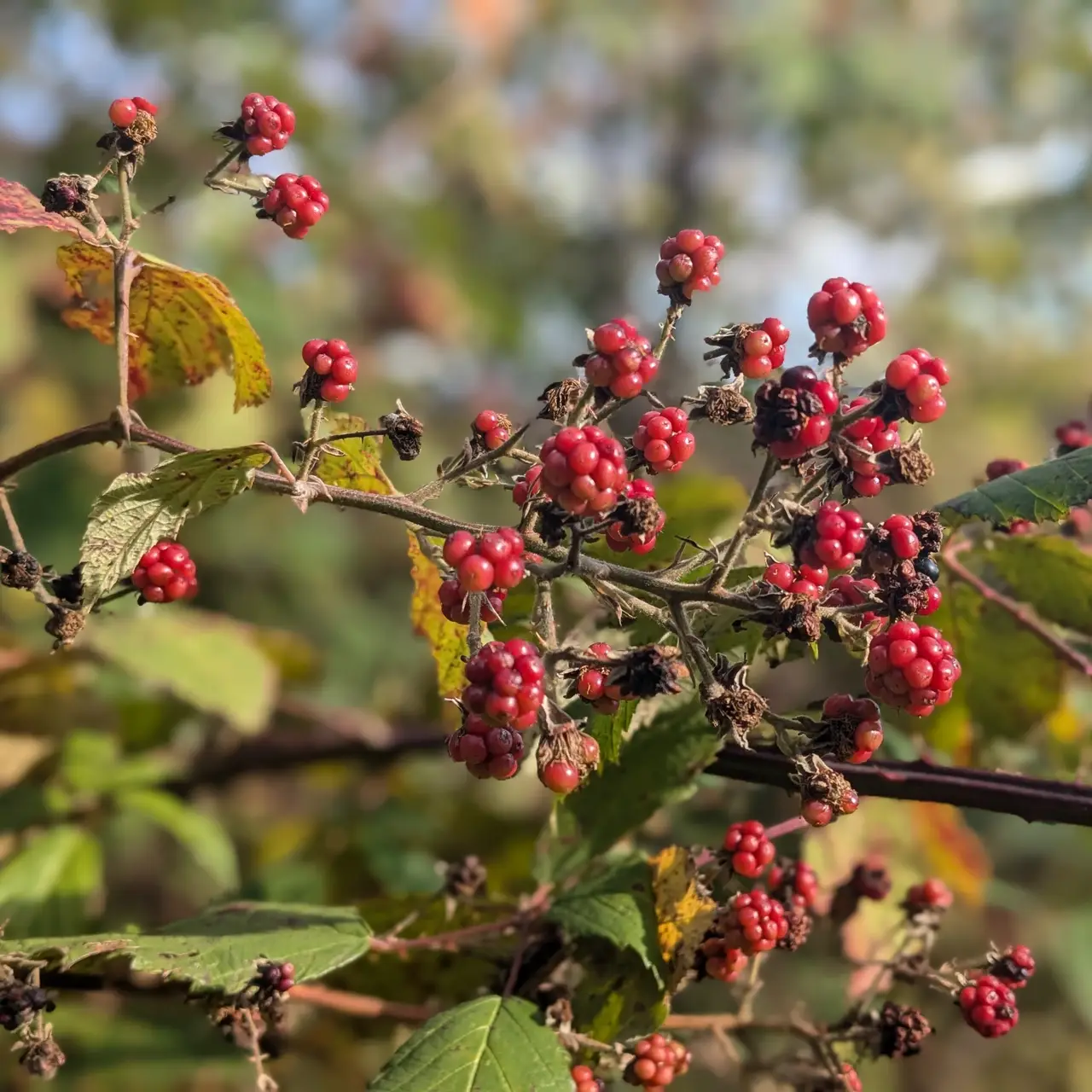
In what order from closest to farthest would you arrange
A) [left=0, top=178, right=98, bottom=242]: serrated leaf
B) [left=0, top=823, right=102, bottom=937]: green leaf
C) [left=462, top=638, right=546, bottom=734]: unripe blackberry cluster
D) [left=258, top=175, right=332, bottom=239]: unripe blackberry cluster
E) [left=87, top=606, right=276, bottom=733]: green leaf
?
[left=462, top=638, right=546, bottom=734]: unripe blackberry cluster
[left=0, top=178, right=98, bottom=242]: serrated leaf
[left=258, top=175, right=332, bottom=239]: unripe blackberry cluster
[left=0, top=823, right=102, bottom=937]: green leaf
[left=87, top=606, right=276, bottom=733]: green leaf

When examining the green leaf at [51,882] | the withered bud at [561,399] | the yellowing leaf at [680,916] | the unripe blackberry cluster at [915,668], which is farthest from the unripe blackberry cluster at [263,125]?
the green leaf at [51,882]

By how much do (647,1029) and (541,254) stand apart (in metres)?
7.47

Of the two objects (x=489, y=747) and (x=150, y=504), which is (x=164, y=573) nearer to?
(x=150, y=504)

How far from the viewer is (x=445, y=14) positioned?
8.03 meters

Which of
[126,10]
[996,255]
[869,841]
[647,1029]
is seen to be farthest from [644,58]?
[647,1029]

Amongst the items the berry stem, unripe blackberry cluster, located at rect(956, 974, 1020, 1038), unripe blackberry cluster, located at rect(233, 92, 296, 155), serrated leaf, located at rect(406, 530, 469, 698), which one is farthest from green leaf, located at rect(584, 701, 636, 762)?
unripe blackberry cluster, located at rect(233, 92, 296, 155)

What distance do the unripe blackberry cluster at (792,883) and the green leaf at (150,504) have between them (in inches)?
33.9

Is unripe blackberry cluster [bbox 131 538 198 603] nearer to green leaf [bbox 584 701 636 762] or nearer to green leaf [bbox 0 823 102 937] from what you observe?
green leaf [bbox 584 701 636 762]

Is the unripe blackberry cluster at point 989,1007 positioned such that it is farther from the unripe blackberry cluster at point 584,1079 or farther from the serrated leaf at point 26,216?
the serrated leaf at point 26,216

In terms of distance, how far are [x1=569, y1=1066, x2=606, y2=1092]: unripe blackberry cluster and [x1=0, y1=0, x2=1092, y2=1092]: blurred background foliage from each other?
31cm

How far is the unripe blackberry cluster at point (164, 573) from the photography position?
4.01ft

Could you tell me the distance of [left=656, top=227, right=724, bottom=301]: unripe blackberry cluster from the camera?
1128mm

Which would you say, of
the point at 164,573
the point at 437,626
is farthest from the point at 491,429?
the point at 164,573

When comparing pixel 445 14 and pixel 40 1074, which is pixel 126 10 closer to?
pixel 445 14
